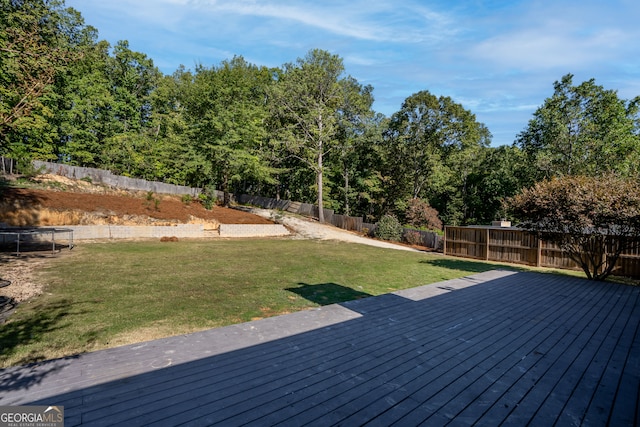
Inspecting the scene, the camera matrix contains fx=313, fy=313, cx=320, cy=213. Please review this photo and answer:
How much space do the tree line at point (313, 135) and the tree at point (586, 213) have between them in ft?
53.6

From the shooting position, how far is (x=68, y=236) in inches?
647

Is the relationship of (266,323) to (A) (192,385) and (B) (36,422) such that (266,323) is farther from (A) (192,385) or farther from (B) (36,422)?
(B) (36,422)

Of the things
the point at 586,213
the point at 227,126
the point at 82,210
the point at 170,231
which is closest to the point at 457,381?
the point at 586,213

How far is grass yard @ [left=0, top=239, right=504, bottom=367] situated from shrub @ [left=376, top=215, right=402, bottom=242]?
11.2m

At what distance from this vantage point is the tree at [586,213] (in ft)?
33.4

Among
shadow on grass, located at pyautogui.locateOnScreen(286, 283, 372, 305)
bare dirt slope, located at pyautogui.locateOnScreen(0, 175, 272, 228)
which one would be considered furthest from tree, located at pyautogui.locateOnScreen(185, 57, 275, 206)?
shadow on grass, located at pyautogui.locateOnScreen(286, 283, 372, 305)

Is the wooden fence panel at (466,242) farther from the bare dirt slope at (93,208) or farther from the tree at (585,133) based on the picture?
the bare dirt slope at (93,208)

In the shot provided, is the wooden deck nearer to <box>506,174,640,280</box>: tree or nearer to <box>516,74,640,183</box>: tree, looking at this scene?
<box>506,174,640,280</box>: tree

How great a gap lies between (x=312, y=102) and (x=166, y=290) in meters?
28.0

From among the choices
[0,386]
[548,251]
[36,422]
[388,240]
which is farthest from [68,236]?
[548,251]

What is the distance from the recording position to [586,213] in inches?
421

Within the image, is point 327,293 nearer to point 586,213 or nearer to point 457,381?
point 457,381

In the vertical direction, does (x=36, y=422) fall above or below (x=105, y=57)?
below

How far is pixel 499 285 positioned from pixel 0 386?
36.4ft
